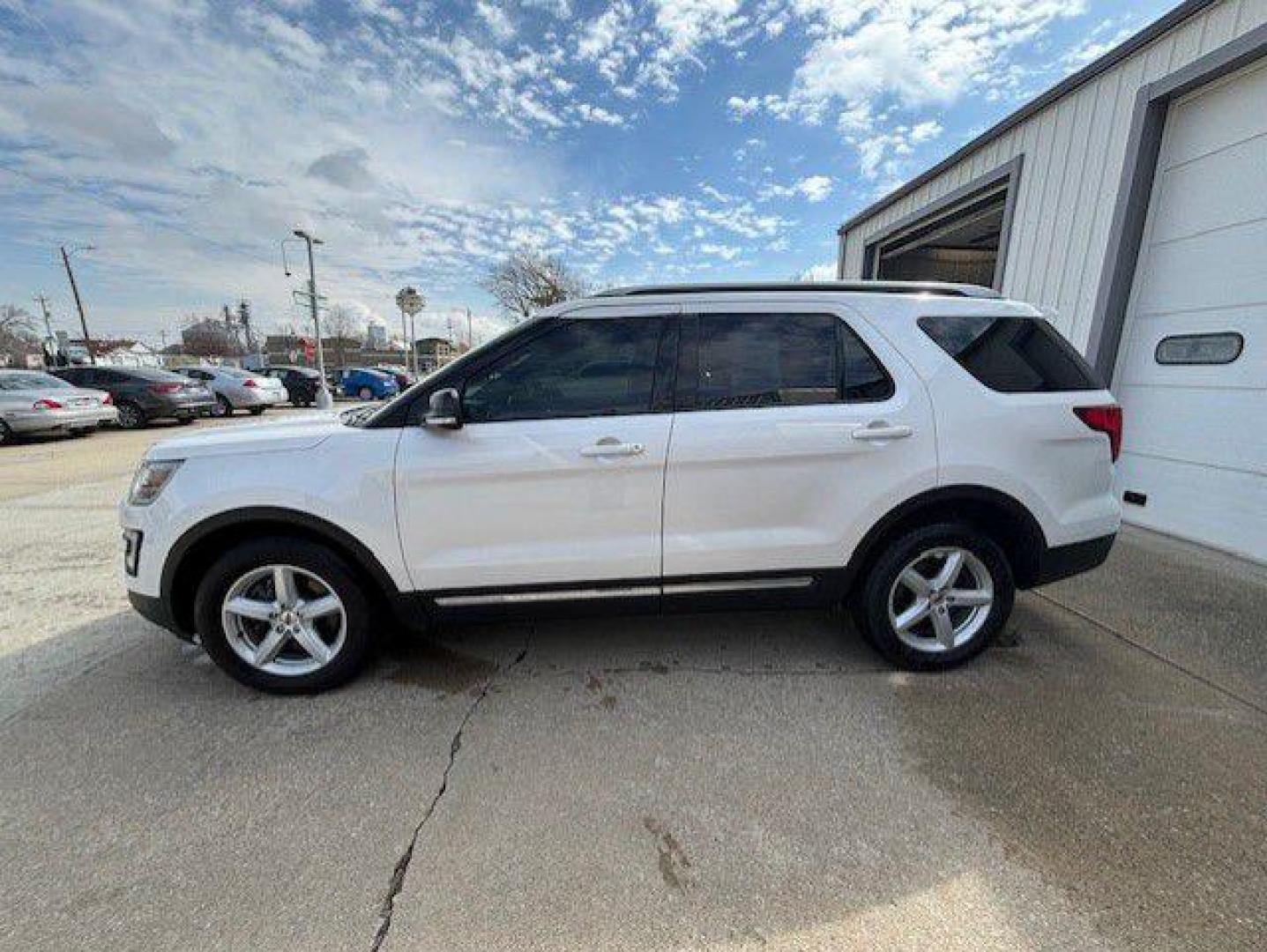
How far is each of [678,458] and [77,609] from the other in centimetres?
396

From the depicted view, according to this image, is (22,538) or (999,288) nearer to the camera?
(22,538)

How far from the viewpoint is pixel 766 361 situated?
2.69 metres

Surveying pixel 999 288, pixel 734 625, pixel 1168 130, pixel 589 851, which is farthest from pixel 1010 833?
pixel 999 288

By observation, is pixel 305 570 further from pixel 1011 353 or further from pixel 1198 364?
pixel 1198 364

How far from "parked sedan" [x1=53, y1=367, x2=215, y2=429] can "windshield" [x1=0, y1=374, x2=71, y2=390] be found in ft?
3.80

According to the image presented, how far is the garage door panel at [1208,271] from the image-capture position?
13.6 ft

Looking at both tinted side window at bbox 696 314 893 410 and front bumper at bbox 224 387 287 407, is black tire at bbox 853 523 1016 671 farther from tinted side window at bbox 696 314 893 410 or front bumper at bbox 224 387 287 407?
front bumper at bbox 224 387 287 407

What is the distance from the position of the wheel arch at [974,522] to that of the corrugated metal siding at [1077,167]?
335cm

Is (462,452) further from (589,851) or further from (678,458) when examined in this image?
(589,851)

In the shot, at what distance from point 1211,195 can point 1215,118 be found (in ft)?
1.81

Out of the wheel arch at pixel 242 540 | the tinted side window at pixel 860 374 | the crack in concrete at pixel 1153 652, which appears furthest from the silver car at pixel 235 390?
the crack in concrete at pixel 1153 652

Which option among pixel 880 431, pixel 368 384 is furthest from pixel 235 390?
pixel 880 431

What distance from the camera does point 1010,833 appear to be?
1.93 m

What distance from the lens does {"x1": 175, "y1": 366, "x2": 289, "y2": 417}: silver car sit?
50.7ft
